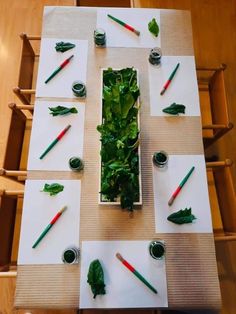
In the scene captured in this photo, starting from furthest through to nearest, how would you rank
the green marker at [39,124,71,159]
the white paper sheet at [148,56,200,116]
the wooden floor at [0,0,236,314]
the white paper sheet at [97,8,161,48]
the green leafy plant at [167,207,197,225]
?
the wooden floor at [0,0,236,314] < the white paper sheet at [97,8,161,48] < the white paper sheet at [148,56,200,116] < the green marker at [39,124,71,159] < the green leafy plant at [167,207,197,225]

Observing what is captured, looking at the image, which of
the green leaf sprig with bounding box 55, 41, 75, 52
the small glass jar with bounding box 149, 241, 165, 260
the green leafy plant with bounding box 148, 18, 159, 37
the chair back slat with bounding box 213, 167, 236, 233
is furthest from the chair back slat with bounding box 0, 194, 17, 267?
the green leafy plant with bounding box 148, 18, 159, 37

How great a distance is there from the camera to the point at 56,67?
52.2 inches

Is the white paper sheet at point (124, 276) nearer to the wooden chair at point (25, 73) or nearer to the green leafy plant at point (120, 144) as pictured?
the green leafy plant at point (120, 144)

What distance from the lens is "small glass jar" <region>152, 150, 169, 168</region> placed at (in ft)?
3.77

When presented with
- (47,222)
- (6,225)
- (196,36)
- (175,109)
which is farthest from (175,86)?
(196,36)

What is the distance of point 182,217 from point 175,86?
619 millimetres

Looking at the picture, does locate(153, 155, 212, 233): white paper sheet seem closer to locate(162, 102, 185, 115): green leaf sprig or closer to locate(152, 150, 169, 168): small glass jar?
locate(152, 150, 169, 168): small glass jar

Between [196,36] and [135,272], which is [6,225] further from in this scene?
[196,36]

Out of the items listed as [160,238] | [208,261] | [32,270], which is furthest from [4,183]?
[208,261]

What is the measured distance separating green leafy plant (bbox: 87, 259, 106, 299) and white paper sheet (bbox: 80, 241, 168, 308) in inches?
0.9

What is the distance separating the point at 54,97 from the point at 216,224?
117 cm

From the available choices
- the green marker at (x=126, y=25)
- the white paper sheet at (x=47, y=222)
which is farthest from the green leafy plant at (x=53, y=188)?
the green marker at (x=126, y=25)

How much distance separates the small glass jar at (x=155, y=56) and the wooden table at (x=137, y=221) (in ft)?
0.12

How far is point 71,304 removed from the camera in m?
0.97
